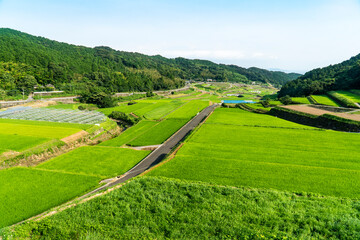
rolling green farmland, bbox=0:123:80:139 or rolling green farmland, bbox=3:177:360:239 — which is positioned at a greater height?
rolling green farmland, bbox=3:177:360:239

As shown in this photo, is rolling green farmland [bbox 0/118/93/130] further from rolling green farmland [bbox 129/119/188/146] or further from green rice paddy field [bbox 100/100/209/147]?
rolling green farmland [bbox 129/119/188/146]

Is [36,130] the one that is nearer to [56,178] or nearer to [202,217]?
[56,178]

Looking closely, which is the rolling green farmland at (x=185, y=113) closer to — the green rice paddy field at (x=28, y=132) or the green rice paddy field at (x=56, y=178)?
the green rice paddy field at (x=28, y=132)

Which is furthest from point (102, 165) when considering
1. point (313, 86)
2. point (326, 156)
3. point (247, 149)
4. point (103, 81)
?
point (103, 81)

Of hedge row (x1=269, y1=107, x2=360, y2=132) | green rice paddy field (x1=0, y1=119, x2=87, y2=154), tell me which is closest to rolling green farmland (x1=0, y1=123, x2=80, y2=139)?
green rice paddy field (x1=0, y1=119, x2=87, y2=154)

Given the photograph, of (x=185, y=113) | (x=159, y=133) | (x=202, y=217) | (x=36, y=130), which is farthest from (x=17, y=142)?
(x=185, y=113)

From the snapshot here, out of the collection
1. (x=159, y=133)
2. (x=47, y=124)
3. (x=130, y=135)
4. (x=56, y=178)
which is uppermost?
(x=47, y=124)
